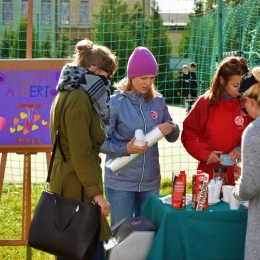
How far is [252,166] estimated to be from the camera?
269cm

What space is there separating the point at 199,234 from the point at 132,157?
76cm

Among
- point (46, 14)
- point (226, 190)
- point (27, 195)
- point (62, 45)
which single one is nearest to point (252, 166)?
point (226, 190)

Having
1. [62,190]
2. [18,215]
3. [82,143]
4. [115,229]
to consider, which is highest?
[82,143]

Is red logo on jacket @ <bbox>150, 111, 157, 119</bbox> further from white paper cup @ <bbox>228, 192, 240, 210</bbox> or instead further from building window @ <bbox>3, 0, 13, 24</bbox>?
building window @ <bbox>3, 0, 13, 24</bbox>

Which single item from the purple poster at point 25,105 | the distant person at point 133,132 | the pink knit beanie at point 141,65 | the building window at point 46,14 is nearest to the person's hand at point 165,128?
the distant person at point 133,132

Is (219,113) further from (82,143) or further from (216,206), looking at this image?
(82,143)

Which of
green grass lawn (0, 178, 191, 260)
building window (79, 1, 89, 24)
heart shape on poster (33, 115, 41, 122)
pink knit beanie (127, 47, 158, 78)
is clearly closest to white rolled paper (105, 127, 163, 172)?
pink knit beanie (127, 47, 158, 78)

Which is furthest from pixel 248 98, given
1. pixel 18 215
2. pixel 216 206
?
pixel 18 215

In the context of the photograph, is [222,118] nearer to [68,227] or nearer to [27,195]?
[68,227]

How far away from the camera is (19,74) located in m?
4.59

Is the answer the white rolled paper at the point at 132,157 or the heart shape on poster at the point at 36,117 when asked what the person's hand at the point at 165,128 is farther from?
the heart shape on poster at the point at 36,117

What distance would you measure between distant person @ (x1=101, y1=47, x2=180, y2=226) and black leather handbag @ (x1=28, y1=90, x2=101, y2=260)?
0.87m

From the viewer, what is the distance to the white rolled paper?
12.3ft

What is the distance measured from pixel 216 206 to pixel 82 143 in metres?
0.96
